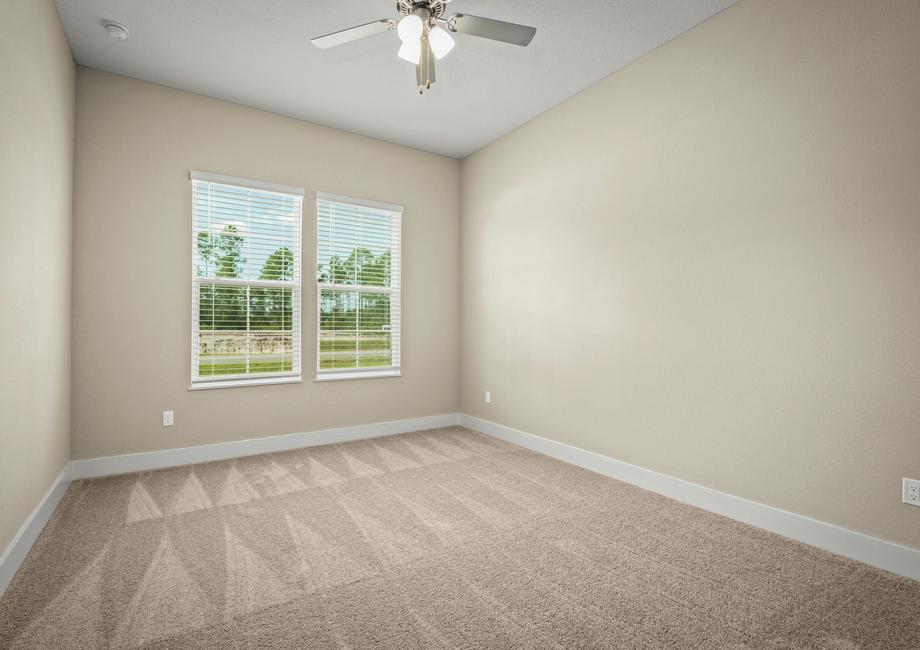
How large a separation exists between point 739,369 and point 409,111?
3281 millimetres

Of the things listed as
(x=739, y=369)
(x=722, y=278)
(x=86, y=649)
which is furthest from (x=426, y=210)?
(x=86, y=649)

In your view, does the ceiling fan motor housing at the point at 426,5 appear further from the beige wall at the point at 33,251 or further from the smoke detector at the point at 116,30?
the smoke detector at the point at 116,30

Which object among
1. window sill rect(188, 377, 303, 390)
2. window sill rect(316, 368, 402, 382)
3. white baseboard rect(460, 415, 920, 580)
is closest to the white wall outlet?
white baseboard rect(460, 415, 920, 580)

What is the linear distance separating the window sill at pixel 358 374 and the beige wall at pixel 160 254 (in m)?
0.07

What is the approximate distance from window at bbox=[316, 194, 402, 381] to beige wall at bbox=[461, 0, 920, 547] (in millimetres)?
1614

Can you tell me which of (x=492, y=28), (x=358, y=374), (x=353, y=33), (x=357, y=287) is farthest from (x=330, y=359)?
(x=492, y=28)

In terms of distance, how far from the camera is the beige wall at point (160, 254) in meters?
3.30

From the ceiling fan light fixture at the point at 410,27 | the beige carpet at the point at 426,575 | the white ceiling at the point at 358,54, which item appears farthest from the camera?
the white ceiling at the point at 358,54

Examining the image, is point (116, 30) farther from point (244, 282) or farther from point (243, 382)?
point (243, 382)

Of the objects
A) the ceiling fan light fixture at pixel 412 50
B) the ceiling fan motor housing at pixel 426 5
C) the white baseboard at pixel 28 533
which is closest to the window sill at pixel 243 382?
the white baseboard at pixel 28 533

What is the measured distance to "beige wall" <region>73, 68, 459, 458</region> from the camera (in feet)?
10.8

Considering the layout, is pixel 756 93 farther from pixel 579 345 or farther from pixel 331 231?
pixel 331 231

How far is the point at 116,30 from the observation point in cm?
287

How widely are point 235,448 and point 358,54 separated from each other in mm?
3238
